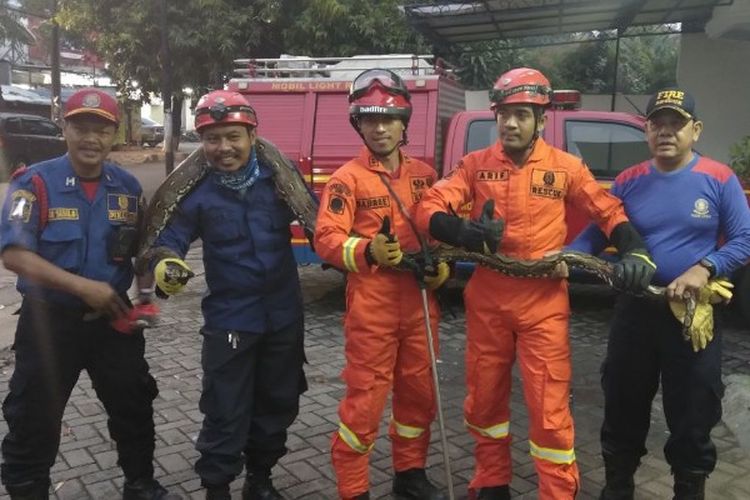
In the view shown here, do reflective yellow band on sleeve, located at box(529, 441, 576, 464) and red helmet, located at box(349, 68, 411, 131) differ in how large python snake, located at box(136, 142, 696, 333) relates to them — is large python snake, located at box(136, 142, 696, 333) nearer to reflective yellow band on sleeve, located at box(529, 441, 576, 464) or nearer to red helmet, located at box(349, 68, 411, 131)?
red helmet, located at box(349, 68, 411, 131)

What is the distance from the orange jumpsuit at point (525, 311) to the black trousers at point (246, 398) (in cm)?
83

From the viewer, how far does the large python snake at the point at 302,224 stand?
9.59 feet

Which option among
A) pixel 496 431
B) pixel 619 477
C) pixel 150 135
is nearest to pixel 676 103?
pixel 496 431

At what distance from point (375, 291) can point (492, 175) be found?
2.36 ft

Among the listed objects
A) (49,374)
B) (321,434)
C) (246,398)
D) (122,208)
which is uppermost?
(122,208)

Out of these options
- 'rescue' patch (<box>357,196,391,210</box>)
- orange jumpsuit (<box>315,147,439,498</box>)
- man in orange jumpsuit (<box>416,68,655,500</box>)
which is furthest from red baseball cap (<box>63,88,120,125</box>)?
man in orange jumpsuit (<box>416,68,655,500</box>)

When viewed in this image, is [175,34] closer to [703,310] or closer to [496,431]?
[496,431]

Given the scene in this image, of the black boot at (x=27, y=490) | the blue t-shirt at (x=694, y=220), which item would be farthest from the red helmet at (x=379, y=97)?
the black boot at (x=27, y=490)

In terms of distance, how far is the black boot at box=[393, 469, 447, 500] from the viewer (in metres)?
3.29

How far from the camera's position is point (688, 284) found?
2.80 metres

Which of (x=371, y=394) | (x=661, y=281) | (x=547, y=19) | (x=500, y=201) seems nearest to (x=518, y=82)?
(x=500, y=201)

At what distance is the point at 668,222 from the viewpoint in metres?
2.96

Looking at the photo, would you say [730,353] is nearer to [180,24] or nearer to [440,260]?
[440,260]

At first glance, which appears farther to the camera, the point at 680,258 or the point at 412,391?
the point at 412,391
